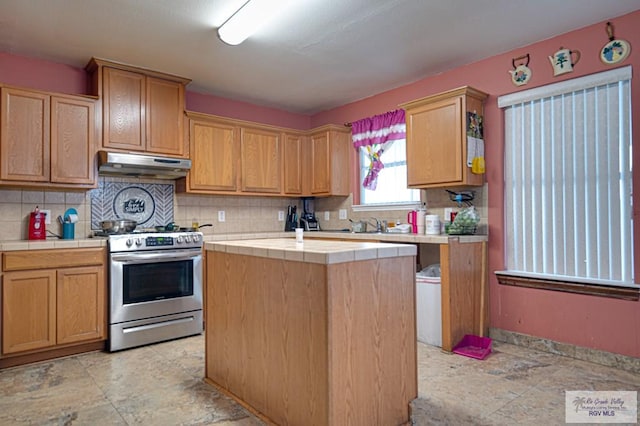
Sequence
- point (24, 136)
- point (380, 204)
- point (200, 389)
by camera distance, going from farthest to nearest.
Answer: point (380, 204) < point (24, 136) < point (200, 389)

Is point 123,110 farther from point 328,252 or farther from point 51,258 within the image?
point 328,252

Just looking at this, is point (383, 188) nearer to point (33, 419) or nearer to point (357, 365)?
point (357, 365)

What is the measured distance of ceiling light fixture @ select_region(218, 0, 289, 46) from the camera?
8.16ft

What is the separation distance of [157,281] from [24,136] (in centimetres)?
153

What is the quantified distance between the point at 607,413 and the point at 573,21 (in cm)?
250

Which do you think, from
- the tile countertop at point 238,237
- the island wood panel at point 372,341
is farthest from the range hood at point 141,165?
the island wood panel at point 372,341

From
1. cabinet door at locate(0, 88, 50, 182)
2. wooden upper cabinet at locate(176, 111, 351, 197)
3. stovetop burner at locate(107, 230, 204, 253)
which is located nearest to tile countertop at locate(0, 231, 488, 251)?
stovetop burner at locate(107, 230, 204, 253)

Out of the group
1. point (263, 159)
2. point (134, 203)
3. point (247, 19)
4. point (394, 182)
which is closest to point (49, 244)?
point (134, 203)

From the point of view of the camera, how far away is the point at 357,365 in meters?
1.73

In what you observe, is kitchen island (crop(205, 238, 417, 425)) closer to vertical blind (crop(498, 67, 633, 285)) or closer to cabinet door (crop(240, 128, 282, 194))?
vertical blind (crop(498, 67, 633, 285))

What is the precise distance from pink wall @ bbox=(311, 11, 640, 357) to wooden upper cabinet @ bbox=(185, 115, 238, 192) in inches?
81.9

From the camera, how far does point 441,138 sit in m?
3.45

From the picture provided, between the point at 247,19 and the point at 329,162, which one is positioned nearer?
the point at 247,19

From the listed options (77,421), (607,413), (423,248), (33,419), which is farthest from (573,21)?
(33,419)
